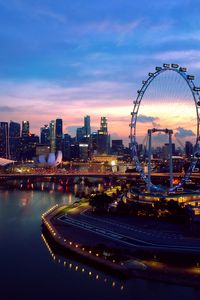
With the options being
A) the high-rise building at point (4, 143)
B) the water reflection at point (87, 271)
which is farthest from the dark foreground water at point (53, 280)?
the high-rise building at point (4, 143)

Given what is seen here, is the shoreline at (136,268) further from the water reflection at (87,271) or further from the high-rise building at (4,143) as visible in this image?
the high-rise building at (4,143)

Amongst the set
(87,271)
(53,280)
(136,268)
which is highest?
(136,268)

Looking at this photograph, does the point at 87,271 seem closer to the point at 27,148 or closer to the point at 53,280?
the point at 53,280

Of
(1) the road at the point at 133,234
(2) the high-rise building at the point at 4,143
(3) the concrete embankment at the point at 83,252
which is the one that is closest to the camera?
(3) the concrete embankment at the point at 83,252

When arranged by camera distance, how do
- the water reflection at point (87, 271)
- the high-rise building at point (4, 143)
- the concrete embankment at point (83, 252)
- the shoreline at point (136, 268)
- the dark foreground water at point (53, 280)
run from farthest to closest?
1. the high-rise building at point (4, 143)
2. the concrete embankment at point (83, 252)
3. the water reflection at point (87, 271)
4. the shoreline at point (136, 268)
5. the dark foreground water at point (53, 280)

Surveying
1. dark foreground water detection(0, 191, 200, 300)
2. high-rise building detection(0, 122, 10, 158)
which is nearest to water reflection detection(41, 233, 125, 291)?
→ dark foreground water detection(0, 191, 200, 300)

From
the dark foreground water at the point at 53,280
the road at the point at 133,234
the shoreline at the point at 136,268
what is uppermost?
the road at the point at 133,234

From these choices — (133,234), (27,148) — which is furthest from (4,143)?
(133,234)

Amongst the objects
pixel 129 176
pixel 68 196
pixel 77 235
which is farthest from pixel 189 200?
pixel 129 176
